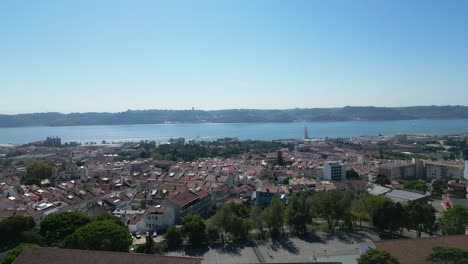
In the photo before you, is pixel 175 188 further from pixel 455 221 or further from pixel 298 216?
pixel 455 221

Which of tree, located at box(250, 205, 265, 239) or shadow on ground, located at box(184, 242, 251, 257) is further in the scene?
tree, located at box(250, 205, 265, 239)

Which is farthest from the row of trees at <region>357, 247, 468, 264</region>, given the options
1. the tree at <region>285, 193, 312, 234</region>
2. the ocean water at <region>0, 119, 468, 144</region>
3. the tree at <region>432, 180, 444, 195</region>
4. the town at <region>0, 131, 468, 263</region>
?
the ocean water at <region>0, 119, 468, 144</region>

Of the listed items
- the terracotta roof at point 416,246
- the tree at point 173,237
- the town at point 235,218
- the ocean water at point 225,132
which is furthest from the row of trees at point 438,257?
the ocean water at point 225,132

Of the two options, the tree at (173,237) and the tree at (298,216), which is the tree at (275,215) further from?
the tree at (173,237)

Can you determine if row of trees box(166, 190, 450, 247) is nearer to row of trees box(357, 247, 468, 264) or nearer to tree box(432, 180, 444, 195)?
row of trees box(357, 247, 468, 264)

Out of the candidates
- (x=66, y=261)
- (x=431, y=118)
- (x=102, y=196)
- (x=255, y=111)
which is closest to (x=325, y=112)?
(x=255, y=111)

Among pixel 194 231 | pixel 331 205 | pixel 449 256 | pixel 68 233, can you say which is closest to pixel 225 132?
pixel 331 205
